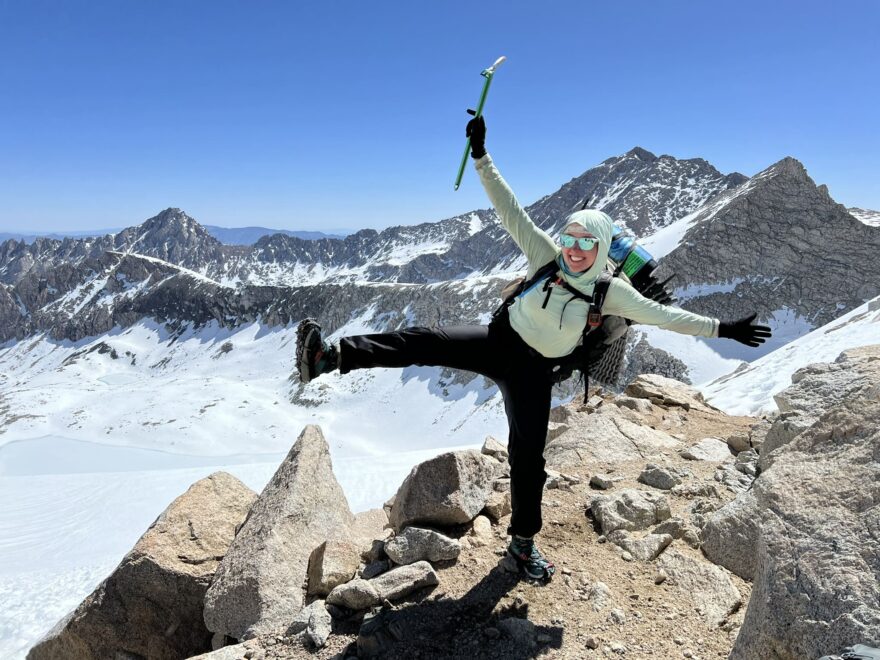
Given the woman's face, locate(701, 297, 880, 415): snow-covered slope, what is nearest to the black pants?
the woman's face

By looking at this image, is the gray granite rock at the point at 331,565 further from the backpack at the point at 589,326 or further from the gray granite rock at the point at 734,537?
the gray granite rock at the point at 734,537

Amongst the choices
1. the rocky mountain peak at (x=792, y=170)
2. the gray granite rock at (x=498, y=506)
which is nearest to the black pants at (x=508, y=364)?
the gray granite rock at (x=498, y=506)

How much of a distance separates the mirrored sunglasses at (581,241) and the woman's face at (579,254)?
0.02 m

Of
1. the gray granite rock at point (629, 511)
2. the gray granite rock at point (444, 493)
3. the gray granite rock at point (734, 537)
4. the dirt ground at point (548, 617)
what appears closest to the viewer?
the dirt ground at point (548, 617)

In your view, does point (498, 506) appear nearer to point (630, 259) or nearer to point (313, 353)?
point (313, 353)

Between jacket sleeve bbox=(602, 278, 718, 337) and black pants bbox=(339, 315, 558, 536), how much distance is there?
37.6 inches

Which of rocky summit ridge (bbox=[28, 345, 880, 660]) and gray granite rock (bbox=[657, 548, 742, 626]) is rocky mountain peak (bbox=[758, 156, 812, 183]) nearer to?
rocky summit ridge (bbox=[28, 345, 880, 660])

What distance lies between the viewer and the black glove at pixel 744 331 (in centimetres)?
521

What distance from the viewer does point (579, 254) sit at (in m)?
5.38

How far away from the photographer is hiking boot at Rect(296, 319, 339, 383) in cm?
541

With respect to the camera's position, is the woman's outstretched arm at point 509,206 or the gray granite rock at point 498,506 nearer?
the woman's outstretched arm at point 509,206

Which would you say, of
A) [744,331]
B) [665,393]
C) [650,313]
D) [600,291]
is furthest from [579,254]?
[665,393]

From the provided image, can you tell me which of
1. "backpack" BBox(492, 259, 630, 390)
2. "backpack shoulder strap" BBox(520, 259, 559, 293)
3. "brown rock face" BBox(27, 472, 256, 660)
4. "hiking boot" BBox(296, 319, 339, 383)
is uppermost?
"backpack shoulder strap" BBox(520, 259, 559, 293)

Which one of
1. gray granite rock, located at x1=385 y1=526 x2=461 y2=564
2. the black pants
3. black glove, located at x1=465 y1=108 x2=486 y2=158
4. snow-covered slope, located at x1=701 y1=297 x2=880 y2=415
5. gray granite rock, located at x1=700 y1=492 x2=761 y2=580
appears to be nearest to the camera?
the black pants
